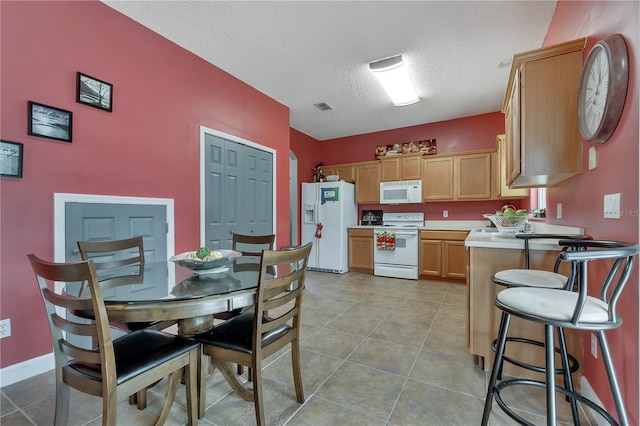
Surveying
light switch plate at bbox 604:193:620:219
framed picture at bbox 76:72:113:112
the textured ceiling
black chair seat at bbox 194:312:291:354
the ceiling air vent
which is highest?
the textured ceiling

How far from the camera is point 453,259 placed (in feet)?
14.5

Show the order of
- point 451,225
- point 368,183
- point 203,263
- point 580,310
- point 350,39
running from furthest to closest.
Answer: point 368,183
point 451,225
point 350,39
point 203,263
point 580,310

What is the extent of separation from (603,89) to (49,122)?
3.26 meters

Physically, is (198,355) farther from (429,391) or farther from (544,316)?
(544,316)

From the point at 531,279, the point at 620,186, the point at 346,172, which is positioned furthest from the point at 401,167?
the point at 620,186

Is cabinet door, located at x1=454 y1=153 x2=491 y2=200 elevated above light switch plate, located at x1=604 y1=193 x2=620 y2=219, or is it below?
above

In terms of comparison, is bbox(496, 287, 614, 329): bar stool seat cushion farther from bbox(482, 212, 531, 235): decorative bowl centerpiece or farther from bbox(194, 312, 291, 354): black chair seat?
bbox(482, 212, 531, 235): decorative bowl centerpiece

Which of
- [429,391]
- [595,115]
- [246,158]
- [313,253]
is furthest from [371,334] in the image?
[313,253]

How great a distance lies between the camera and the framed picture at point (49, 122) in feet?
6.03

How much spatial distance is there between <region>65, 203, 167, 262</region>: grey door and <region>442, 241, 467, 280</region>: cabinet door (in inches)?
156

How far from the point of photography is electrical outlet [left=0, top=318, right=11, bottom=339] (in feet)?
5.72

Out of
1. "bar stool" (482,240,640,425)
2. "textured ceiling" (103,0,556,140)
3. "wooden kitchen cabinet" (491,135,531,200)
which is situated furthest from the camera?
"wooden kitchen cabinet" (491,135,531,200)

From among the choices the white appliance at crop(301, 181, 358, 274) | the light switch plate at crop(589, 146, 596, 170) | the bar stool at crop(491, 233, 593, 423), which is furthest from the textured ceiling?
the bar stool at crop(491, 233, 593, 423)

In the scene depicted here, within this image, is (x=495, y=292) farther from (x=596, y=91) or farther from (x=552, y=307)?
(x=596, y=91)
